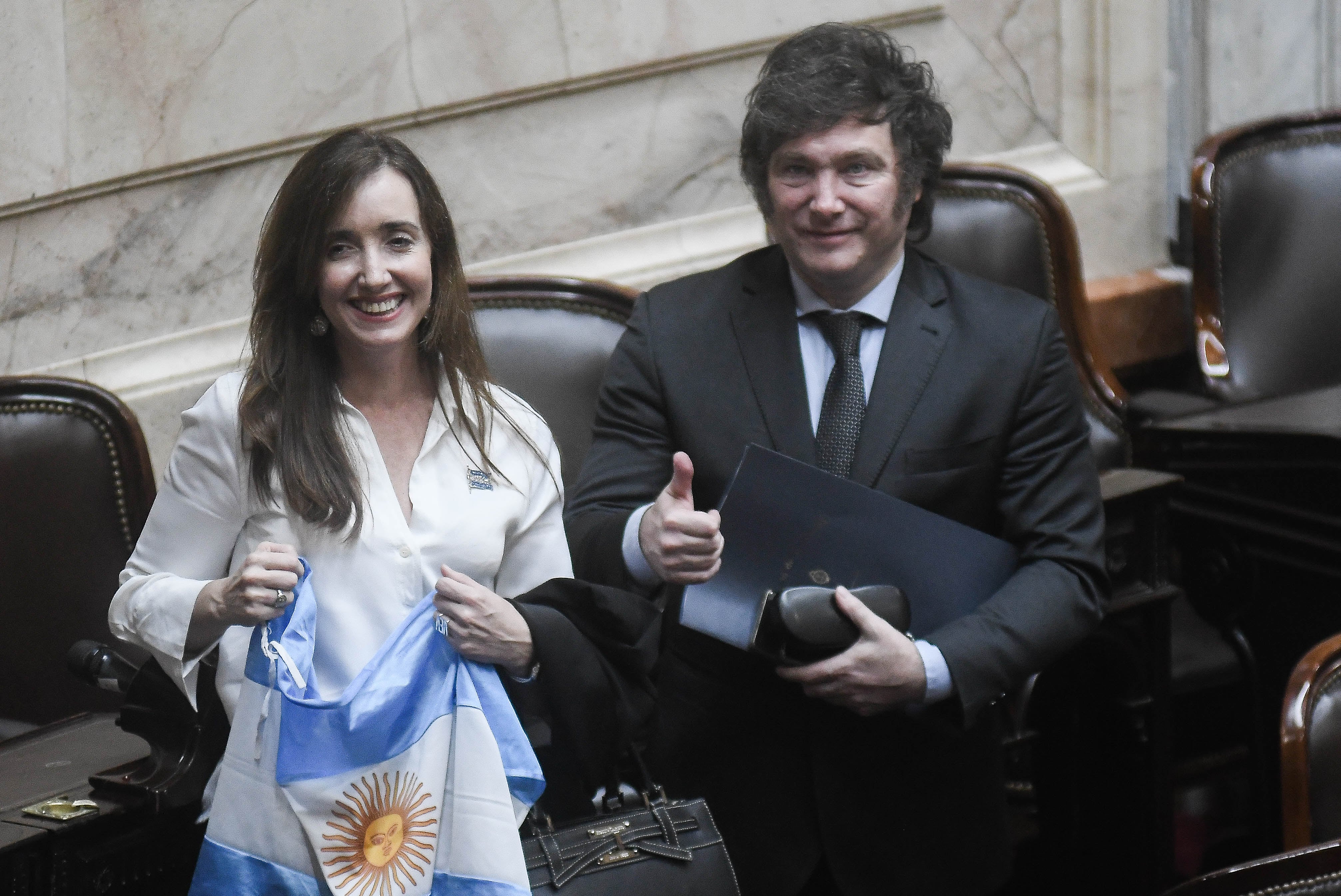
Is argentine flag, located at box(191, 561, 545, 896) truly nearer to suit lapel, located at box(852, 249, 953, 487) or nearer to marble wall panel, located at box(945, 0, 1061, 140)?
suit lapel, located at box(852, 249, 953, 487)

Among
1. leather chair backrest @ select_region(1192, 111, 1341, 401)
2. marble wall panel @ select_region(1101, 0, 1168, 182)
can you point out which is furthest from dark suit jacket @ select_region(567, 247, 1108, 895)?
marble wall panel @ select_region(1101, 0, 1168, 182)

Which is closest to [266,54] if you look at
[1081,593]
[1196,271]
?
[1081,593]

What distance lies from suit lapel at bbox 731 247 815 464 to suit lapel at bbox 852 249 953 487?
0.08 metres

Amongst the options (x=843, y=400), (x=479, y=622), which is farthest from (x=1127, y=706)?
(x=479, y=622)

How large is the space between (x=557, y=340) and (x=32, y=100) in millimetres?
1045

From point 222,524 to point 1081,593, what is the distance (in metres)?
1.11

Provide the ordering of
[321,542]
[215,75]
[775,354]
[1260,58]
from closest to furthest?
[321,542] → [775,354] → [215,75] → [1260,58]

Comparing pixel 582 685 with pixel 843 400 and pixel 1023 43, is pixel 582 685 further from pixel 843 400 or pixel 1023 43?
pixel 1023 43

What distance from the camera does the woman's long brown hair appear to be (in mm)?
1703

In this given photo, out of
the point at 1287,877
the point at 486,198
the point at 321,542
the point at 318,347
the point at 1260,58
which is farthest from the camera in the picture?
the point at 1260,58

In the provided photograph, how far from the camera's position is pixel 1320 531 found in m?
2.56

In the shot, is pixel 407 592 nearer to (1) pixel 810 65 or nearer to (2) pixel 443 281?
(2) pixel 443 281

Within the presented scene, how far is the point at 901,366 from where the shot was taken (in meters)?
2.00

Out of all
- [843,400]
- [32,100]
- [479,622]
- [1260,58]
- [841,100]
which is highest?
[1260,58]
